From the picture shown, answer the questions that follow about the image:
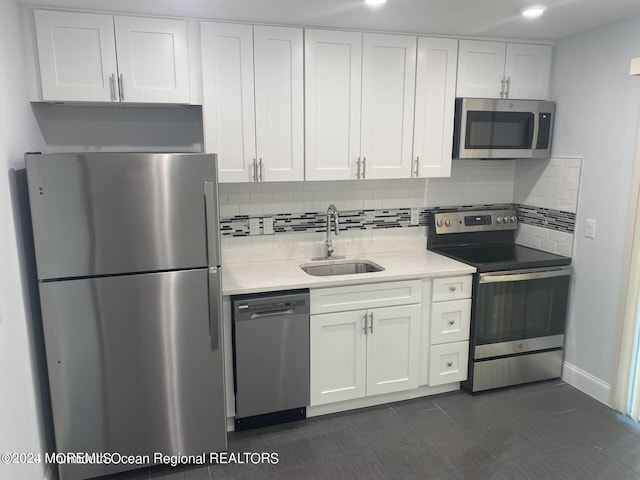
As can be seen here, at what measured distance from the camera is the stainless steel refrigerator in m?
2.11

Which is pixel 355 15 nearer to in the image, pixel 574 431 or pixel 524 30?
pixel 524 30

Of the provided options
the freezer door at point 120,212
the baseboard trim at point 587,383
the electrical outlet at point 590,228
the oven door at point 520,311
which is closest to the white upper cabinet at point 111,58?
the freezer door at point 120,212

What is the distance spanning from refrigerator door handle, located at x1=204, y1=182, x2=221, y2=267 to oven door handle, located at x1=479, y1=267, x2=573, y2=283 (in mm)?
1713

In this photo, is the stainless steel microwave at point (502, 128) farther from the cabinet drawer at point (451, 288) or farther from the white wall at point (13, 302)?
the white wall at point (13, 302)

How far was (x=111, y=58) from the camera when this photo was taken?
2.46m

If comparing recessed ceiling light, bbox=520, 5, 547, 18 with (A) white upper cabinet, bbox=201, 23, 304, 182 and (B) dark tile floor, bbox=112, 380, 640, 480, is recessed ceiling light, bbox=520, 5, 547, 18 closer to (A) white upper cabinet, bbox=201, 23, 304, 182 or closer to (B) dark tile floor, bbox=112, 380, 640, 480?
(A) white upper cabinet, bbox=201, 23, 304, 182

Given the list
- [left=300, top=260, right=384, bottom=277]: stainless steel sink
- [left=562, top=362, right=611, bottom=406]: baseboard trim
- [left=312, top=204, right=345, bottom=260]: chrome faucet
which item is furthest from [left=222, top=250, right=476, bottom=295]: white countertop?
[left=562, top=362, right=611, bottom=406]: baseboard trim

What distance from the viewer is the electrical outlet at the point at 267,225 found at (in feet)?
10.4

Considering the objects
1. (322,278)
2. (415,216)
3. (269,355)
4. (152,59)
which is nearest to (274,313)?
(269,355)

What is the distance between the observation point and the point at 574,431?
9.04ft

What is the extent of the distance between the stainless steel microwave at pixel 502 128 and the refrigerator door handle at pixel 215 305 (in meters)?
1.84

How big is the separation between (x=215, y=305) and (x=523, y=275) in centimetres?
202

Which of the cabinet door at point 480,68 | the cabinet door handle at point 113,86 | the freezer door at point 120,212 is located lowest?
the freezer door at point 120,212

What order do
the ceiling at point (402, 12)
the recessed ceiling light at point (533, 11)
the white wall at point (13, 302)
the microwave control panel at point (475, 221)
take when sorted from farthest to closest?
the microwave control panel at point (475, 221)
the recessed ceiling light at point (533, 11)
the ceiling at point (402, 12)
the white wall at point (13, 302)
